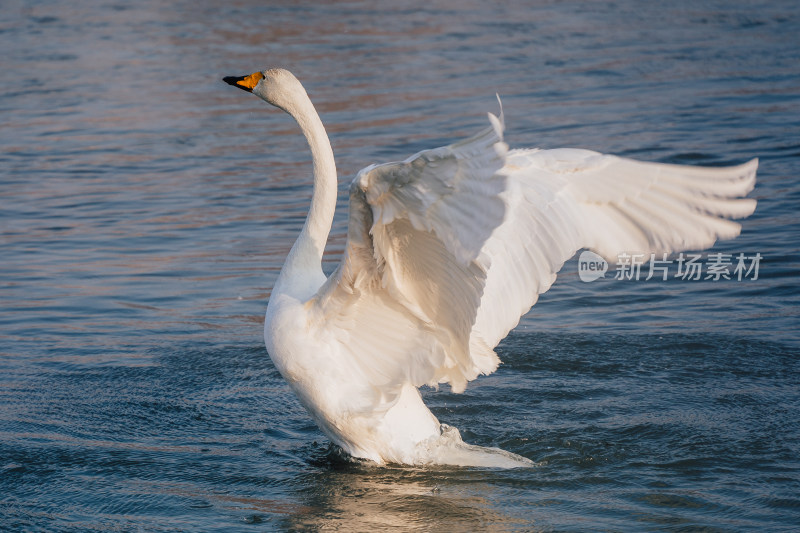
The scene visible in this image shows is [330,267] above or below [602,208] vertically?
below

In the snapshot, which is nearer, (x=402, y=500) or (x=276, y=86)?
(x=402, y=500)

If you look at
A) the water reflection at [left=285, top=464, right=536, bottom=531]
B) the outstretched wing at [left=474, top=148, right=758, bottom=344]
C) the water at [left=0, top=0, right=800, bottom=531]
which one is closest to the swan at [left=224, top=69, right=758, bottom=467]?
the outstretched wing at [left=474, top=148, right=758, bottom=344]

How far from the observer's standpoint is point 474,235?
14.4ft

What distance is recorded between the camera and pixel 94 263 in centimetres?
1034

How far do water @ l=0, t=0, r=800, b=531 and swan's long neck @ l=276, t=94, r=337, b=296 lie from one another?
1115 mm

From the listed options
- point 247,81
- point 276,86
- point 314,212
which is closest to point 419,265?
point 314,212

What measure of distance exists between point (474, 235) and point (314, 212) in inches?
73.3

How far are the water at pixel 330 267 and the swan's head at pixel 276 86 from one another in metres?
2.03

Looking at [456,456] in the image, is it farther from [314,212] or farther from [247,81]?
[247,81]

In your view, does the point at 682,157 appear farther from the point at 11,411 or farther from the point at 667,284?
the point at 11,411

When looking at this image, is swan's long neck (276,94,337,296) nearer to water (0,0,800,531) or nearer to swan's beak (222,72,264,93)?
swan's beak (222,72,264,93)

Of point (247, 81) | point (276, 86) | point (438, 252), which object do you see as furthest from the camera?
point (247, 81)

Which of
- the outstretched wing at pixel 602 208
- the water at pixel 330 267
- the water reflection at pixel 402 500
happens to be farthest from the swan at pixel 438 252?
the water at pixel 330 267

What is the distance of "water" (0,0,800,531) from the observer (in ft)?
19.3
